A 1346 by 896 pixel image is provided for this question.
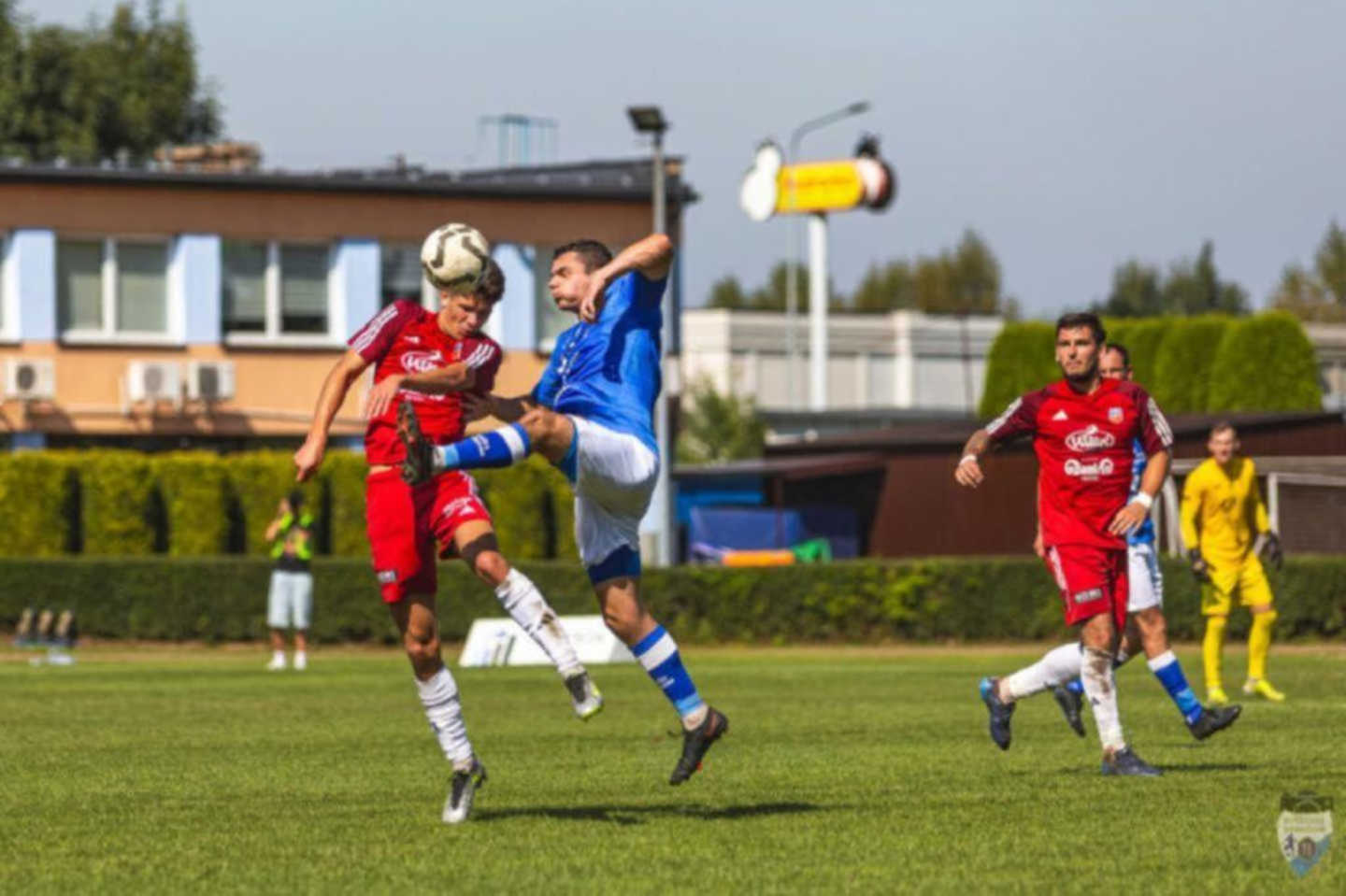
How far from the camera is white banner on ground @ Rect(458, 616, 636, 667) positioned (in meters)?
30.2

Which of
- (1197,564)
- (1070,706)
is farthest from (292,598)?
(1070,706)

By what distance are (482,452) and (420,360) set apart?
3.88 feet

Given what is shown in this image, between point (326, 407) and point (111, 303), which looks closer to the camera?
point (326, 407)

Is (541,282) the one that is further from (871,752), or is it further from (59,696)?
(871,752)

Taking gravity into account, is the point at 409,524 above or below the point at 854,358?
below

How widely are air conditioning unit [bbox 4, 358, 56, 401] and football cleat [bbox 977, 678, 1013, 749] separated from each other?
35.1 m

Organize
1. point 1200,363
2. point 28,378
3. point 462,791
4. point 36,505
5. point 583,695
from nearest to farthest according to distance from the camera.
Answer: point 583,695 < point 462,791 < point 36,505 < point 28,378 < point 1200,363

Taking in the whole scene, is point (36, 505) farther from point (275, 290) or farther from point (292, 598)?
point (292, 598)

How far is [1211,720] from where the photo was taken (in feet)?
44.9

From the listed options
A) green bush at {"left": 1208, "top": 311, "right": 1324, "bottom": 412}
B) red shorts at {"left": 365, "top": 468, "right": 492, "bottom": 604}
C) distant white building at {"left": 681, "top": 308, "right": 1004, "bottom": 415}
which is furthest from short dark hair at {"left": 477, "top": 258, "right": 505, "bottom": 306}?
distant white building at {"left": 681, "top": 308, "right": 1004, "bottom": 415}

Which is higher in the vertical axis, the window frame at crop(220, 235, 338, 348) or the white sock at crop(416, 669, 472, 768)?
the window frame at crop(220, 235, 338, 348)

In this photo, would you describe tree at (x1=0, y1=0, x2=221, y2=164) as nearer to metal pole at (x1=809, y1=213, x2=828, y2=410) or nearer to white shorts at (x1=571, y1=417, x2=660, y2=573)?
metal pole at (x1=809, y1=213, x2=828, y2=410)

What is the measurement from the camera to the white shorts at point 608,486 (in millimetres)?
10242

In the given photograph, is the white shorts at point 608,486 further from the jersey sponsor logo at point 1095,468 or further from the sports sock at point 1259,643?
the sports sock at point 1259,643
